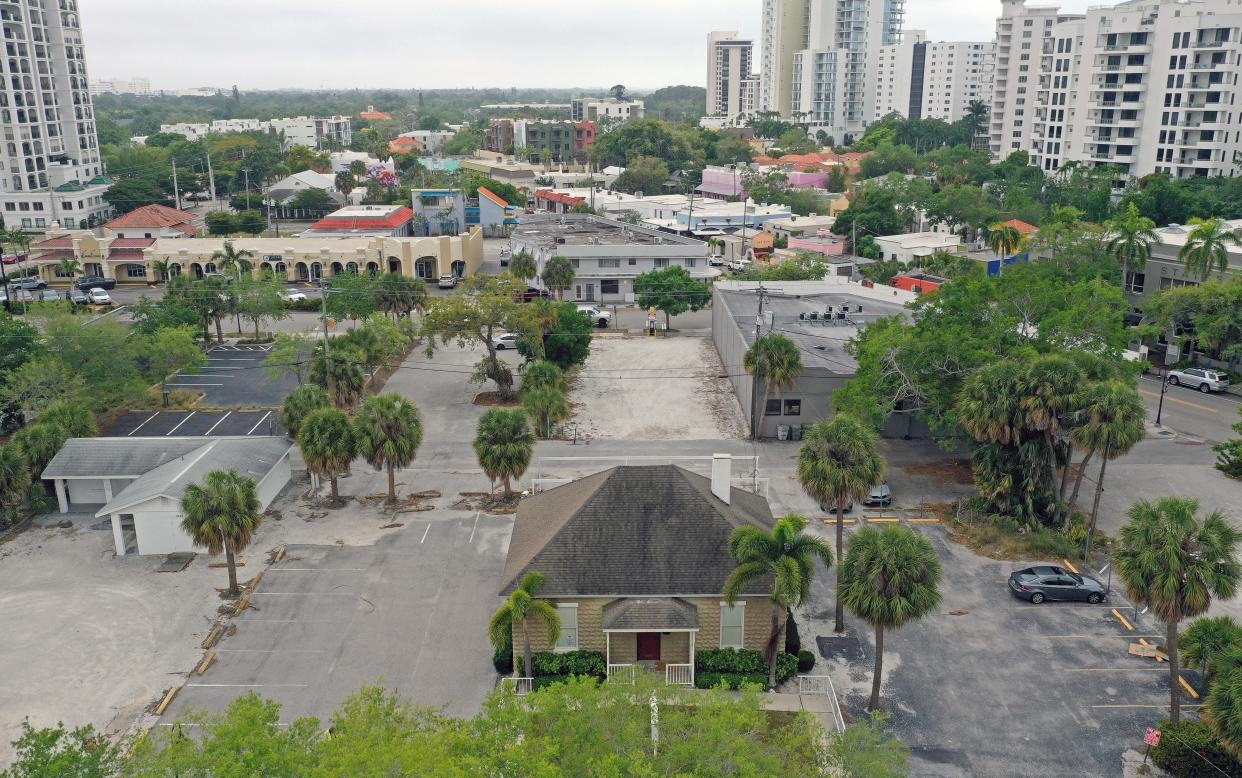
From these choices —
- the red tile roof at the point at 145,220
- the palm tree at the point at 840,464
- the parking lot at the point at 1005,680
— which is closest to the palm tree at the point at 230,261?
the red tile roof at the point at 145,220

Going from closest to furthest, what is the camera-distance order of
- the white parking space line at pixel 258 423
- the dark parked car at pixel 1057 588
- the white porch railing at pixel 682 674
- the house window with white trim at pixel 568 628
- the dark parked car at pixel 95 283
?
the white porch railing at pixel 682 674
the house window with white trim at pixel 568 628
the dark parked car at pixel 1057 588
the white parking space line at pixel 258 423
the dark parked car at pixel 95 283

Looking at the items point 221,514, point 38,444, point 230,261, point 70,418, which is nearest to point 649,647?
point 221,514

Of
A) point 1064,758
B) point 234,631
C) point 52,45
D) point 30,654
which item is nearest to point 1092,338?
point 1064,758

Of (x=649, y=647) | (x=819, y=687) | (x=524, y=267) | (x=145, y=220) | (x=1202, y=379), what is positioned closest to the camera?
(x=819, y=687)

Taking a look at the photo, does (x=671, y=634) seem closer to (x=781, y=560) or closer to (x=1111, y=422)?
(x=781, y=560)

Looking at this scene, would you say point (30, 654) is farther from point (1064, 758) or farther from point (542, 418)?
point (1064, 758)

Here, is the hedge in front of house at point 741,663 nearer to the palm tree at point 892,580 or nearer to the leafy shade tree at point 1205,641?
the palm tree at point 892,580
